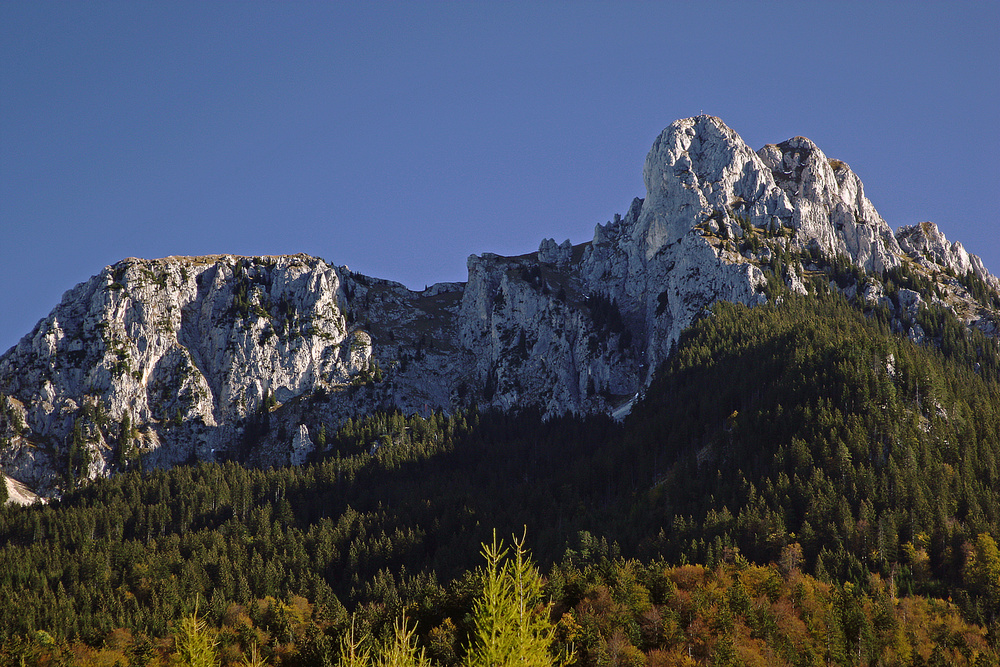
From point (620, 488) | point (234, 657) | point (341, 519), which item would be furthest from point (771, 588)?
point (341, 519)

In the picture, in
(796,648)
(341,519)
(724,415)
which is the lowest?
(796,648)

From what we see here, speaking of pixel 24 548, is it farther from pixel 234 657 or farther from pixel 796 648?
pixel 796 648

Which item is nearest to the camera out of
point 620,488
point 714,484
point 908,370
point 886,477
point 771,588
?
point 771,588

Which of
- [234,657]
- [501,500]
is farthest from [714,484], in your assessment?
[234,657]

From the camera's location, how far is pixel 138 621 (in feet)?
486

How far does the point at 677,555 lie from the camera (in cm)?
14700

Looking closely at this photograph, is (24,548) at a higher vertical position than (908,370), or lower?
lower

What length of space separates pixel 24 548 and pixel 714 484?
495 ft

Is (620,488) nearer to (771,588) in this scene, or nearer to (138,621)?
(771,588)

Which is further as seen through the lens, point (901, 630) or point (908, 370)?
point (908, 370)

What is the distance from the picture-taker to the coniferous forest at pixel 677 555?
11231 centimetres

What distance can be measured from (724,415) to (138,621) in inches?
5044

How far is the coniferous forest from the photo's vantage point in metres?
112

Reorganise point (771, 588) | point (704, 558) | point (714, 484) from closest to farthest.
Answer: point (771, 588) → point (704, 558) → point (714, 484)
